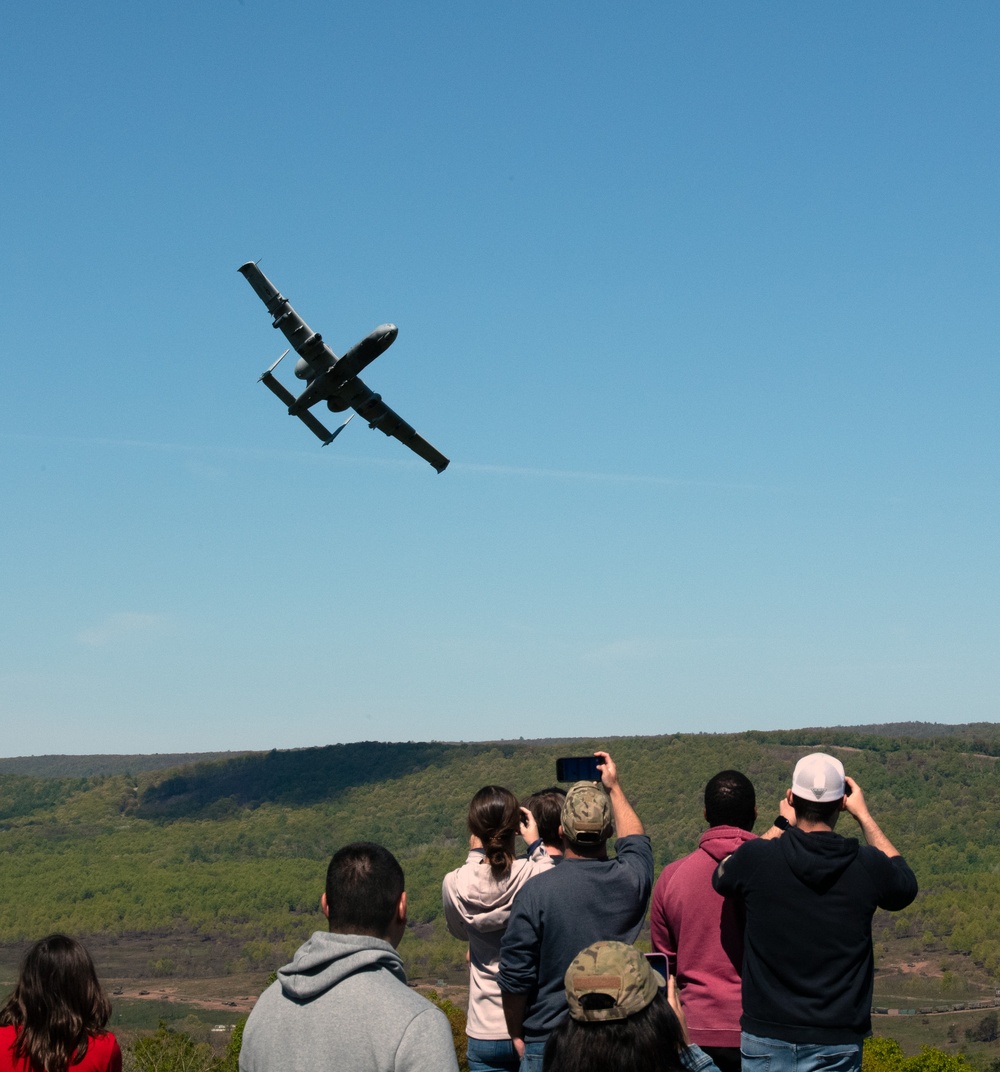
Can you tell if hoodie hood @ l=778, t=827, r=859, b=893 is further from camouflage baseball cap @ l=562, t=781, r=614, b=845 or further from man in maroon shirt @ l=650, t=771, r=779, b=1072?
camouflage baseball cap @ l=562, t=781, r=614, b=845

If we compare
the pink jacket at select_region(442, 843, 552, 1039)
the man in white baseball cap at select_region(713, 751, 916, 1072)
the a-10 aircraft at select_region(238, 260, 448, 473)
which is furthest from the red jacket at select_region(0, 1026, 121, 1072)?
the a-10 aircraft at select_region(238, 260, 448, 473)

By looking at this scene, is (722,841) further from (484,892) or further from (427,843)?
(427,843)

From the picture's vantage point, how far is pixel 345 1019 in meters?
4.76

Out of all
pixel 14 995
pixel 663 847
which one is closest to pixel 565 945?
pixel 14 995

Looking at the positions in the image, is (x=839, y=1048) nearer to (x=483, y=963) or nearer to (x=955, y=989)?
(x=483, y=963)

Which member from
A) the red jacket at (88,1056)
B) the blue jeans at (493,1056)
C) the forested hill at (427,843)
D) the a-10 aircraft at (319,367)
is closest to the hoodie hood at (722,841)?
the blue jeans at (493,1056)

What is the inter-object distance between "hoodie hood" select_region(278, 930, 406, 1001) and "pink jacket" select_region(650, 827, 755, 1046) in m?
2.87

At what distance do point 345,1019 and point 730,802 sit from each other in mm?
3421

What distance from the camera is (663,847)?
137m

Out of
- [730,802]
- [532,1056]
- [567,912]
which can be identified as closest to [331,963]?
[567,912]

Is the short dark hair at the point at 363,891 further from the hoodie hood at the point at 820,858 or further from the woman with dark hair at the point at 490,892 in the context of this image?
the hoodie hood at the point at 820,858

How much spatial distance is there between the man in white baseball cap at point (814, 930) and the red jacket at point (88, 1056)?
3275mm

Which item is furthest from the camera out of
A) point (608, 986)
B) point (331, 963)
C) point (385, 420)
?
point (385, 420)

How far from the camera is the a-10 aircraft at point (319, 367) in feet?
109
